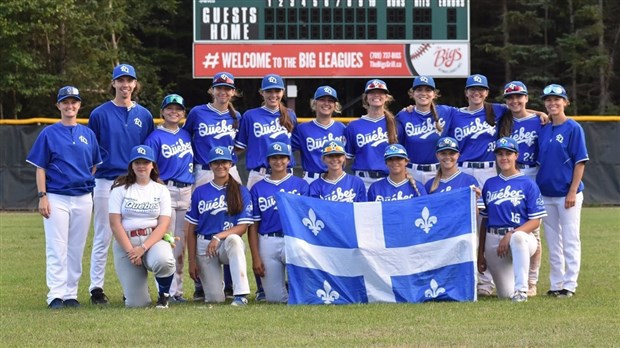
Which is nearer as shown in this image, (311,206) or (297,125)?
(311,206)

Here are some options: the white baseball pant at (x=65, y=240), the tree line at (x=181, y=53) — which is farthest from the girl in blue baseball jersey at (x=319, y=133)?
the tree line at (x=181, y=53)

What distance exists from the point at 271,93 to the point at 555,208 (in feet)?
8.22

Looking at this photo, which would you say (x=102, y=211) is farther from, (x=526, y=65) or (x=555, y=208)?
(x=526, y=65)

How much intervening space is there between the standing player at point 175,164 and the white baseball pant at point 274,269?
73 cm

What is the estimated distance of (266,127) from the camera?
8.86 meters

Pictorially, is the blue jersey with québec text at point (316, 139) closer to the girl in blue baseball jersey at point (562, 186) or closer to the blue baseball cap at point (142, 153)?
the blue baseball cap at point (142, 153)

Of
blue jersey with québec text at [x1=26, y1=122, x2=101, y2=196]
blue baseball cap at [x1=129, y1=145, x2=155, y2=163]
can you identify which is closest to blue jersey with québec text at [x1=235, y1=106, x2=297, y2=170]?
blue baseball cap at [x1=129, y1=145, x2=155, y2=163]

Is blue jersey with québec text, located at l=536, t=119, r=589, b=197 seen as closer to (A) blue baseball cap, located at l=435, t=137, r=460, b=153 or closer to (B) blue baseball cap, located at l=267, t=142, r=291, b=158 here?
(A) blue baseball cap, located at l=435, t=137, r=460, b=153

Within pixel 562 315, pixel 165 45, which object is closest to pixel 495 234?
pixel 562 315

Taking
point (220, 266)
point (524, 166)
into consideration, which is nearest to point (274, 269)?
point (220, 266)

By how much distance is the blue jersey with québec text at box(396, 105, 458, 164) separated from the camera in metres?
8.84

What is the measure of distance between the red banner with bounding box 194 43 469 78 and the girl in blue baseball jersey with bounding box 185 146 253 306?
11.7 m

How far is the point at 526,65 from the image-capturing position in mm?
30969

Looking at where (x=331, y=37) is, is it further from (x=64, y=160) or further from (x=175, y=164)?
(x=64, y=160)
